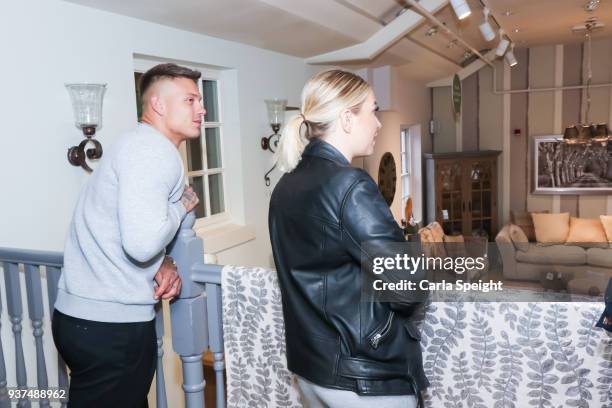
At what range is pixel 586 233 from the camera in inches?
296

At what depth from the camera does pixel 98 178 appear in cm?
144

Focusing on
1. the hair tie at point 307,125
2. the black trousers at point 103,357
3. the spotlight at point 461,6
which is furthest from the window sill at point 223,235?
the hair tie at point 307,125

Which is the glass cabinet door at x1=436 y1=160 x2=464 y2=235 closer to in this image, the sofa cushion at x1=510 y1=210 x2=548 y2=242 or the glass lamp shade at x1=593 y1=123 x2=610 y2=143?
the sofa cushion at x1=510 y1=210 x2=548 y2=242

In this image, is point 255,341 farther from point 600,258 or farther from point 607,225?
point 607,225

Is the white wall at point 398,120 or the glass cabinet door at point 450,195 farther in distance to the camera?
the glass cabinet door at point 450,195

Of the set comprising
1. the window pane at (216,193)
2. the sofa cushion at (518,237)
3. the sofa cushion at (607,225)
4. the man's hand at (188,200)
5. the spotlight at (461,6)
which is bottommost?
the sofa cushion at (518,237)

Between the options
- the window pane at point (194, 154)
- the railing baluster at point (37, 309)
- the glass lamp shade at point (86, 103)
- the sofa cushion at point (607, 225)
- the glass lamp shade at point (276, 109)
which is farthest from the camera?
the sofa cushion at point (607, 225)

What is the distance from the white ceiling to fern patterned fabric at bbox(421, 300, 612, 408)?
216 cm

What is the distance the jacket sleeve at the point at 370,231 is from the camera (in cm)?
114

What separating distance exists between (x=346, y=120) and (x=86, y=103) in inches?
65.2

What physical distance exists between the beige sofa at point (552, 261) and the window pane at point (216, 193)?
4.18 meters

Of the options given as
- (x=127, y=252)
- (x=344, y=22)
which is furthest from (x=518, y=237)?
(x=127, y=252)

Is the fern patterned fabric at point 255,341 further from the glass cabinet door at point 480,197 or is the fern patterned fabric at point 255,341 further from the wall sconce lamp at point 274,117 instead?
the glass cabinet door at point 480,197

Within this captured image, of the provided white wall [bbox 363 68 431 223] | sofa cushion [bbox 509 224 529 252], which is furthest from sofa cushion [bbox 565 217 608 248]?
white wall [bbox 363 68 431 223]
